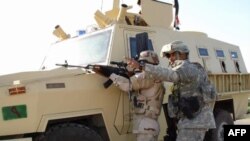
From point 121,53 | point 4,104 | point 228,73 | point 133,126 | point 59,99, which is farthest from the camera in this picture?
point 228,73

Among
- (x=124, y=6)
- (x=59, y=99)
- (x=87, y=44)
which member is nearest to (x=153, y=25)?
(x=124, y=6)

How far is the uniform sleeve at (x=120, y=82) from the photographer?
4.92 metres

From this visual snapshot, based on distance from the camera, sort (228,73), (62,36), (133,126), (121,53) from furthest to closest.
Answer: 1. (228,73)
2. (62,36)
3. (121,53)
4. (133,126)

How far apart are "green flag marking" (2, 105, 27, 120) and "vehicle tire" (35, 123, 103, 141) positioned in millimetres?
332

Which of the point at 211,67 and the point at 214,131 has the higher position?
the point at 211,67

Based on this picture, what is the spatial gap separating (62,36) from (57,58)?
0.60 m

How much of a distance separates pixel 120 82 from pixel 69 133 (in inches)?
33.7

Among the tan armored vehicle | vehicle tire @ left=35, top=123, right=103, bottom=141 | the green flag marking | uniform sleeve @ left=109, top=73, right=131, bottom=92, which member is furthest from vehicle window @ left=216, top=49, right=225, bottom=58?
the green flag marking

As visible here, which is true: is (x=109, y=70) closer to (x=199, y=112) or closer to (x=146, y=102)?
(x=146, y=102)

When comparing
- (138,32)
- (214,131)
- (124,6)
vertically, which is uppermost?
(124,6)

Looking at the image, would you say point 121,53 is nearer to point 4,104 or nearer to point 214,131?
point 4,104

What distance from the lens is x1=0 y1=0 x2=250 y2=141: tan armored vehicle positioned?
4.42m

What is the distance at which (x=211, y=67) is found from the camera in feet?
23.7

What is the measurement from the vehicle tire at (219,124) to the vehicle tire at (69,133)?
255 centimetres
